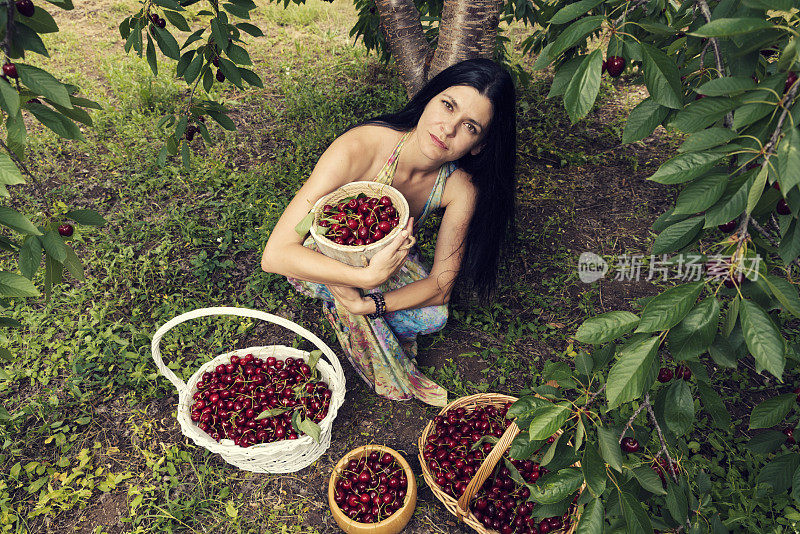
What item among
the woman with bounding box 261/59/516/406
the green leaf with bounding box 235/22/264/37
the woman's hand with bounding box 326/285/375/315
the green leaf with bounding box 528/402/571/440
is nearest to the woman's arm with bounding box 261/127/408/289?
the woman with bounding box 261/59/516/406

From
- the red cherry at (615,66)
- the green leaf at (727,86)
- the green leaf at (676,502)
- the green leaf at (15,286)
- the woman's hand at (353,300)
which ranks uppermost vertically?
the green leaf at (727,86)

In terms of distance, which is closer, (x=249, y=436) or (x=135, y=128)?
(x=249, y=436)

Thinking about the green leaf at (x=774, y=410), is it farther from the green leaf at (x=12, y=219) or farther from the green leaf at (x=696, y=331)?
the green leaf at (x=12, y=219)

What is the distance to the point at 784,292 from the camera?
0.97 metres

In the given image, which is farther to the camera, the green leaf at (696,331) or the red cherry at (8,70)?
the red cherry at (8,70)

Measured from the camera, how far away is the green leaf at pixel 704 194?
106 centimetres

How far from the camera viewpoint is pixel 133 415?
287 cm

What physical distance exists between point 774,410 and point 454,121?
1.62 m

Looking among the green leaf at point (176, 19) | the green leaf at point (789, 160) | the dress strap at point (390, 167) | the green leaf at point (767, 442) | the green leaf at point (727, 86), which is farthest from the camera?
the dress strap at point (390, 167)

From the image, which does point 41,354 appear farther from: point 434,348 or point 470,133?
point 470,133

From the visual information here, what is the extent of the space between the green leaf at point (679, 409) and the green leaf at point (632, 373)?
0.92 feet

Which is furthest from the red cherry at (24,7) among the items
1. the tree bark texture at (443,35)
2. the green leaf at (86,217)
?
the tree bark texture at (443,35)

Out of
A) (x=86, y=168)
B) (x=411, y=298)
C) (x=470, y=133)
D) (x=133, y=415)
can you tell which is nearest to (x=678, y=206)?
(x=470, y=133)

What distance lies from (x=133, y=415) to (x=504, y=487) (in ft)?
7.11
